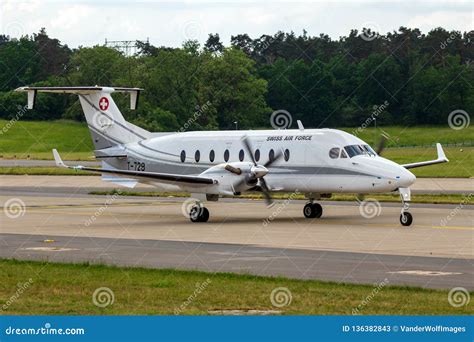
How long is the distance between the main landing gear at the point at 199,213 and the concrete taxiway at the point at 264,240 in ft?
1.71

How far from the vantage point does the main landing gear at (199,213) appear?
3638cm

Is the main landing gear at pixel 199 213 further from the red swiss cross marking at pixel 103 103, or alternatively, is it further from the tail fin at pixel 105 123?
the red swiss cross marking at pixel 103 103

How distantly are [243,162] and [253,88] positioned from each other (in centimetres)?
3631

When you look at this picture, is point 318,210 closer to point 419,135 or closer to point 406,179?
point 406,179

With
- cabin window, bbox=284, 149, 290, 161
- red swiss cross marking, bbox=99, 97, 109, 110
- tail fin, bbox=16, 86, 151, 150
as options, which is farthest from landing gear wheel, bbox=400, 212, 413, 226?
red swiss cross marking, bbox=99, 97, 109, 110

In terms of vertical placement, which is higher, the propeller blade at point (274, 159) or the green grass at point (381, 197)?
the propeller blade at point (274, 159)

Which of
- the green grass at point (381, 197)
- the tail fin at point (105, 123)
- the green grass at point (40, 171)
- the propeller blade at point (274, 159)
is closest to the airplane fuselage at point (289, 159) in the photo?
the propeller blade at point (274, 159)

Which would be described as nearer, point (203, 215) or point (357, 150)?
point (357, 150)

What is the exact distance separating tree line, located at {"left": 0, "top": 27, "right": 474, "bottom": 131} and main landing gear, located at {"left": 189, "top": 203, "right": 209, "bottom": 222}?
66.8 feet

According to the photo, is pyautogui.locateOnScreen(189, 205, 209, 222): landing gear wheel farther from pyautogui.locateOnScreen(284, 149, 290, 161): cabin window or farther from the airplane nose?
the airplane nose

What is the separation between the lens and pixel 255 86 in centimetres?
7256

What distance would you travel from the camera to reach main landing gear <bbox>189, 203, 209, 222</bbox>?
36.4 m

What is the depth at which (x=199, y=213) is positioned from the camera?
119ft

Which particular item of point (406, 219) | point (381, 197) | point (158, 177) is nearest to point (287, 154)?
point (158, 177)
